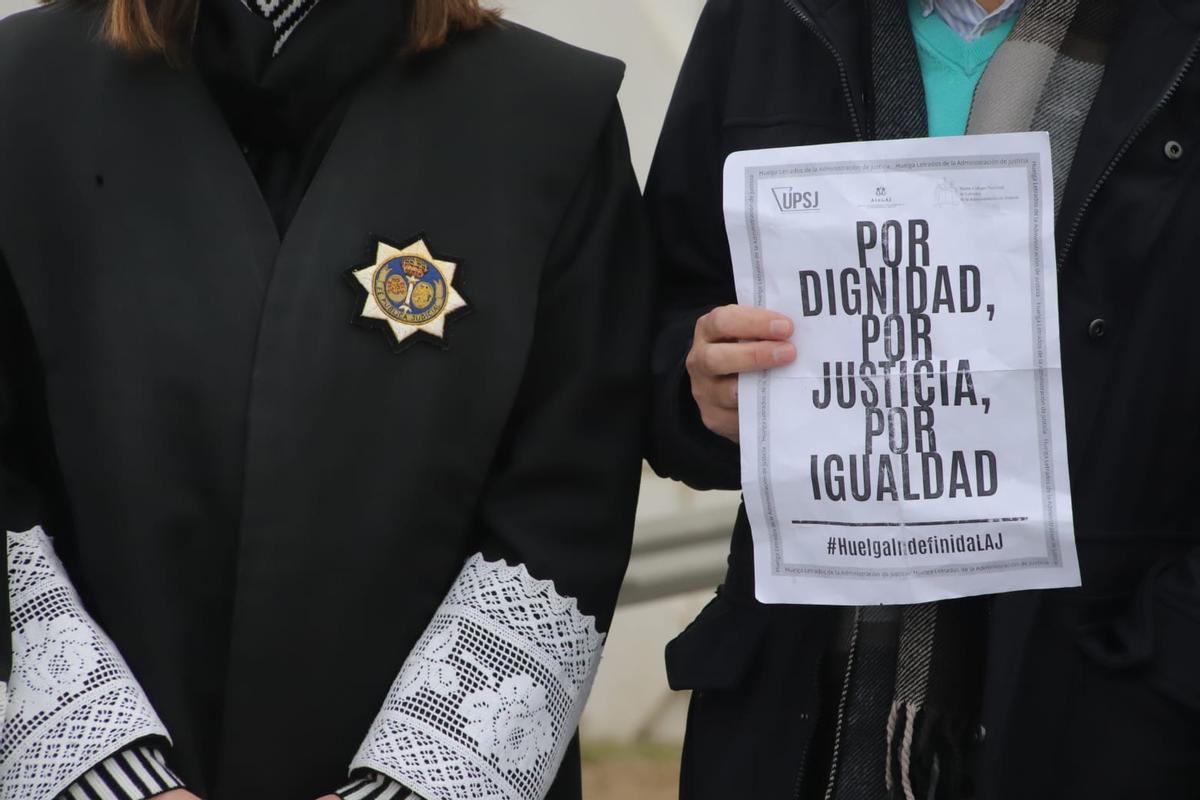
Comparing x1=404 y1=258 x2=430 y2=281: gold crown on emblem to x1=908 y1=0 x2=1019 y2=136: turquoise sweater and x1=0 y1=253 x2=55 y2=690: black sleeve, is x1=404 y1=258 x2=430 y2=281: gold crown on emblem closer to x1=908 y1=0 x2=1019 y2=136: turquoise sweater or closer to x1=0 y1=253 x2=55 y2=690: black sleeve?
x1=0 y1=253 x2=55 y2=690: black sleeve

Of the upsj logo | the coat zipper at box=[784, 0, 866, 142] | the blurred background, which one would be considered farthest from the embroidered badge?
the blurred background

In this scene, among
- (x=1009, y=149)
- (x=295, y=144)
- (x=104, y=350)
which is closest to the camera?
(x=1009, y=149)

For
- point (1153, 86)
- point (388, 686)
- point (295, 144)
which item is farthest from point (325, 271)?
point (1153, 86)

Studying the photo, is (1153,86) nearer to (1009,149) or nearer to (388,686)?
(1009,149)

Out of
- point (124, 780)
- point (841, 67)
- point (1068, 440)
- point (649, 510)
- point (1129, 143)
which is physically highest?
point (841, 67)

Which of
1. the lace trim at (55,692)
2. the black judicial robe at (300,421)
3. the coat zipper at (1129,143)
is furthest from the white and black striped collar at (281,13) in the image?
the coat zipper at (1129,143)

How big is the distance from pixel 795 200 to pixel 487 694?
66cm

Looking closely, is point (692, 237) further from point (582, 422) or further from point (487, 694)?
point (487, 694)

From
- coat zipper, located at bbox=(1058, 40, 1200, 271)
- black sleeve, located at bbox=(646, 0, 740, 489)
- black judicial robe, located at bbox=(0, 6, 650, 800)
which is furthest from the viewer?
black sleeve, located at bbox=(646, 0, 740, 489)

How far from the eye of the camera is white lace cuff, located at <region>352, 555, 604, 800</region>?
5.98 feet

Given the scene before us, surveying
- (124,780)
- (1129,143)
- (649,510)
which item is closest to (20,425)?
(124,780)

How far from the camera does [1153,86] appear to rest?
175 cm

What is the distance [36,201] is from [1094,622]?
130 centimetres

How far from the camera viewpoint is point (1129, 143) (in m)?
1.75
